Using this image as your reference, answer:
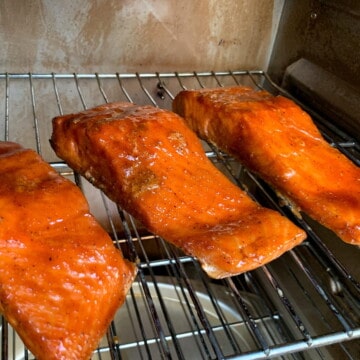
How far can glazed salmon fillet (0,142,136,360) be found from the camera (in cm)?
105

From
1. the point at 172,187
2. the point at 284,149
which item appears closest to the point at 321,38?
the point at 284,149

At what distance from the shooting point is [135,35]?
2.02 metres

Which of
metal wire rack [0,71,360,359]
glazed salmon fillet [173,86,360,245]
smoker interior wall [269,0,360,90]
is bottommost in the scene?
metal wire rack [0,71,360,359]

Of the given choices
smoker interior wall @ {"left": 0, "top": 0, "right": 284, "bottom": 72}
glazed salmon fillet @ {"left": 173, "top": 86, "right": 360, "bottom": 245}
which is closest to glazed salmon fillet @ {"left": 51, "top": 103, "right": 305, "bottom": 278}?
glazed salmon fillet @ {"left": 173, "top": 86, "right": 360, "bottom": 245}

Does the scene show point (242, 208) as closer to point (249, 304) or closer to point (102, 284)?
point (102, 284)

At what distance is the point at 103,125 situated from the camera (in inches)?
59.6

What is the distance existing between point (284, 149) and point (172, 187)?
427 mm

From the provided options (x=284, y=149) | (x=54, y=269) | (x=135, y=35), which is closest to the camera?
(x=54, y=269)

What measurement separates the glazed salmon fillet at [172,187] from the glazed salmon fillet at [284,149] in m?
0.14

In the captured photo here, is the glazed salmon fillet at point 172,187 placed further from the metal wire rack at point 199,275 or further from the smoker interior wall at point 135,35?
the smoker interior wall at point 135,35

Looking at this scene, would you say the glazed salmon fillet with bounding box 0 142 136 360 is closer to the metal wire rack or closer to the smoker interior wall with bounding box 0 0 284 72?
the metal wire rack

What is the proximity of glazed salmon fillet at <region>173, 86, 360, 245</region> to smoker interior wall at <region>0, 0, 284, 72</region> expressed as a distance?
1.13ft

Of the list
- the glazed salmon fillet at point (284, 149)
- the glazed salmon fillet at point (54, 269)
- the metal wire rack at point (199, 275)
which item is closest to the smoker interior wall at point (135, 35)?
the metal wire rack at point (199, 275)

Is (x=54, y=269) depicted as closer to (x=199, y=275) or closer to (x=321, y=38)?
(x=199, y=275)
